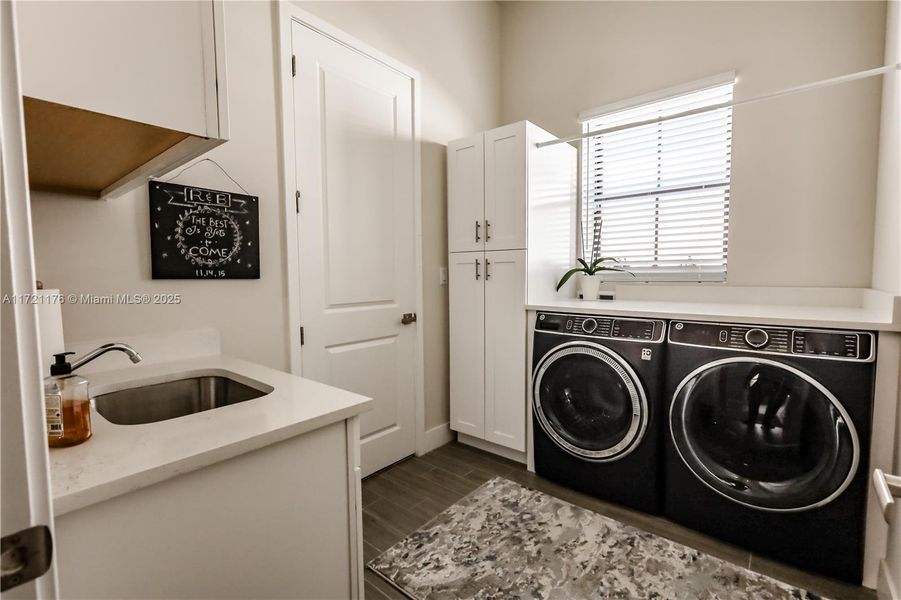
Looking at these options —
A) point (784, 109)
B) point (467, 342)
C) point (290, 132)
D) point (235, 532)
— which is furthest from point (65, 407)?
point (784, 109)

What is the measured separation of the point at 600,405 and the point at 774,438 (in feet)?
2.27

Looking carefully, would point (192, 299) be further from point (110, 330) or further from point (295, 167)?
point (295, 167)

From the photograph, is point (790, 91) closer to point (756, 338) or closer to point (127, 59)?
point (756, 338)

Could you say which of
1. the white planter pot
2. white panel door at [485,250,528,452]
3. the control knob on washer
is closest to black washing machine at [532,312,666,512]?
white panel door at [485,250,528,452]

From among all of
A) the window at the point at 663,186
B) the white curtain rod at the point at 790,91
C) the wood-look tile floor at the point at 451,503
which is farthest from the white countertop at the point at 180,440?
the window at the point at 663,186

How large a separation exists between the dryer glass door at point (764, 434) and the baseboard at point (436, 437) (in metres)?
1.45

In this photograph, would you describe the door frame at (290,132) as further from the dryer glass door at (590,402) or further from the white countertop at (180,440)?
the dryer glass door at (590,402)

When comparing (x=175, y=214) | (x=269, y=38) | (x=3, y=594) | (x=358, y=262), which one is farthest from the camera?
(x=358, y=262)

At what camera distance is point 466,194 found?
268cm

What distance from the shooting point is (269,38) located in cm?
189

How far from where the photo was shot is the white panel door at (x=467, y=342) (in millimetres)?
2639

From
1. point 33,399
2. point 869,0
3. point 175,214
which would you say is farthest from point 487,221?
point 33,399

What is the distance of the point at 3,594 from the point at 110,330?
1389 mm

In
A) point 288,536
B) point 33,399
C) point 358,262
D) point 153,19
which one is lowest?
point 288,536
